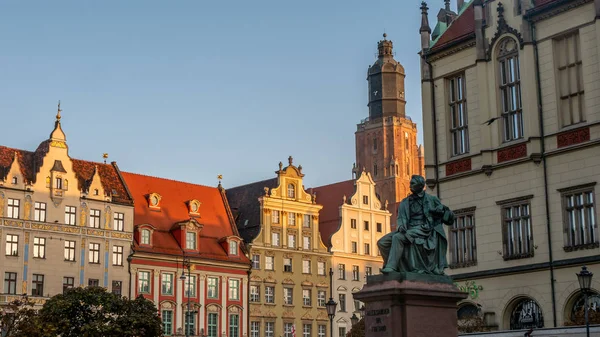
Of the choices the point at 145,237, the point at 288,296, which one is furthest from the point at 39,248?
the point at 288,296

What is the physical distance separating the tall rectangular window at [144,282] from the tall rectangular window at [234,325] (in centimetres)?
692

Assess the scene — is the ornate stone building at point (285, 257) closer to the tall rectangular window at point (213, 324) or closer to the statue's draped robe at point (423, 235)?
the tall rectangular window at point (213, 324)

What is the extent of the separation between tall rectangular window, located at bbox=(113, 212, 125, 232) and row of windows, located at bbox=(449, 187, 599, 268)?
31202 mm

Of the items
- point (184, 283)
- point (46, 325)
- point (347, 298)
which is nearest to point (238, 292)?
point (184, 283)

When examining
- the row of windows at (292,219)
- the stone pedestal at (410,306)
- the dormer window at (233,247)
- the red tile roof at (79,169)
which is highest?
the red tile roof at (79,169)

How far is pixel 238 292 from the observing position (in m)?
69.2

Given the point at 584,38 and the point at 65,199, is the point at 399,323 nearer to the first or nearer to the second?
the point at 584,38

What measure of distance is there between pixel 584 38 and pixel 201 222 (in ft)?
134

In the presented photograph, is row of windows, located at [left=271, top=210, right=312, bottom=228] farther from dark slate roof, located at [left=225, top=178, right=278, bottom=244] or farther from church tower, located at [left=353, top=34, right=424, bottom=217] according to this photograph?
church tower, located at [left=353, top=34, right=424, bottom=217]

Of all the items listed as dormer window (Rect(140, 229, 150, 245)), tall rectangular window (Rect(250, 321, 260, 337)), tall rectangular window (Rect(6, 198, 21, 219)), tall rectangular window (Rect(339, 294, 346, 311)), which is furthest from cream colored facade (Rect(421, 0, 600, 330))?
tall rectangular window (Rect(339, 294, 346, 311))

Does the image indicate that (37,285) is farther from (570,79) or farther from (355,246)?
(570,79)

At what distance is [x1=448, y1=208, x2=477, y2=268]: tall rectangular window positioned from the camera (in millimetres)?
38094

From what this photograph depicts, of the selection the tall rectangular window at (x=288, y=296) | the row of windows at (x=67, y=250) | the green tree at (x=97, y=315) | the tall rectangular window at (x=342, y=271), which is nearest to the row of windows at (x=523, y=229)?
the green tree at (x=97, y=315)

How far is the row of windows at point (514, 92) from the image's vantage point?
35.2 m
